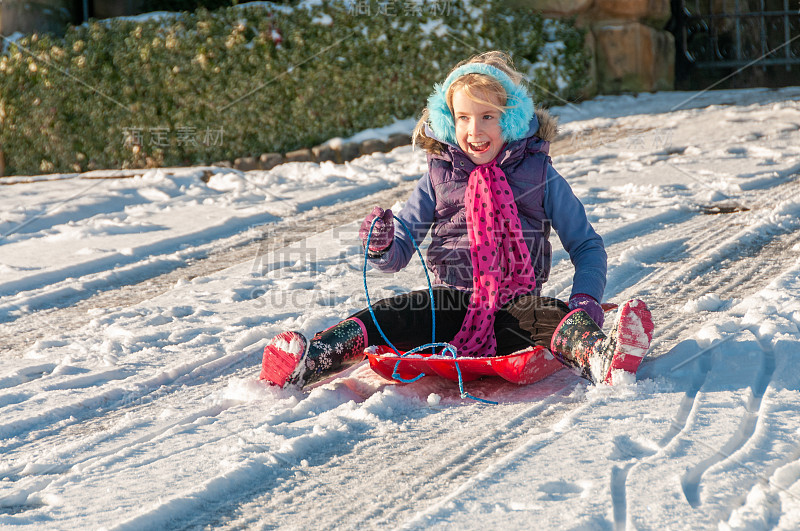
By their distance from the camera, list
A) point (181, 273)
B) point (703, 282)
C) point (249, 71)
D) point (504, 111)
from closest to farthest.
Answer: point (504, 111), point (703, 282), point (181, 273), point (249, 71)

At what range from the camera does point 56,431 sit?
2.18 meters

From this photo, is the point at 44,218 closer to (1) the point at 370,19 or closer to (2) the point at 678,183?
(1) the point at 370,19

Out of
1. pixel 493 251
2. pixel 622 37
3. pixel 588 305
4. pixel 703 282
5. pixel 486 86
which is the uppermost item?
pixel 622 37

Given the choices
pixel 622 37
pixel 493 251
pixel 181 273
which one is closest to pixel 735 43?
pixel 622 37

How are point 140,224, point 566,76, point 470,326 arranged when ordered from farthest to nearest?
point 566,76
point 140,224
point 470,326

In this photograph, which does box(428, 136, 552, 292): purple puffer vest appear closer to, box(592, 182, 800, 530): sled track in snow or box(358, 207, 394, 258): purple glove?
box(358, 207, 394, 258): purple glove

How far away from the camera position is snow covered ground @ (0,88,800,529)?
5.40 feet

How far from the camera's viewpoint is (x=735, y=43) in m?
8.77

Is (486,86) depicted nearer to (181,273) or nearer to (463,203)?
(463,203)

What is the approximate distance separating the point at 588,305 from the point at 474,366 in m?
0.39

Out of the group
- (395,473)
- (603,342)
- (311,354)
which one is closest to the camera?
(395,473)

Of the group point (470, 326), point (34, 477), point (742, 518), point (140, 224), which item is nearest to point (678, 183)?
point (470, 326)

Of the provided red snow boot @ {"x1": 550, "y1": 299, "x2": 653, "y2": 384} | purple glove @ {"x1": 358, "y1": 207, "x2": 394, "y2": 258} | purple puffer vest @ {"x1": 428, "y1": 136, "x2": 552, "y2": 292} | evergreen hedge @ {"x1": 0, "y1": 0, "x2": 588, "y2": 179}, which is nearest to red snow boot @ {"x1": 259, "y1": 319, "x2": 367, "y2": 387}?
purple glove @ {"x1": 358, "y1": 207, "x2": 394, "y2": 258}

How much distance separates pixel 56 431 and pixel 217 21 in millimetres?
5689
